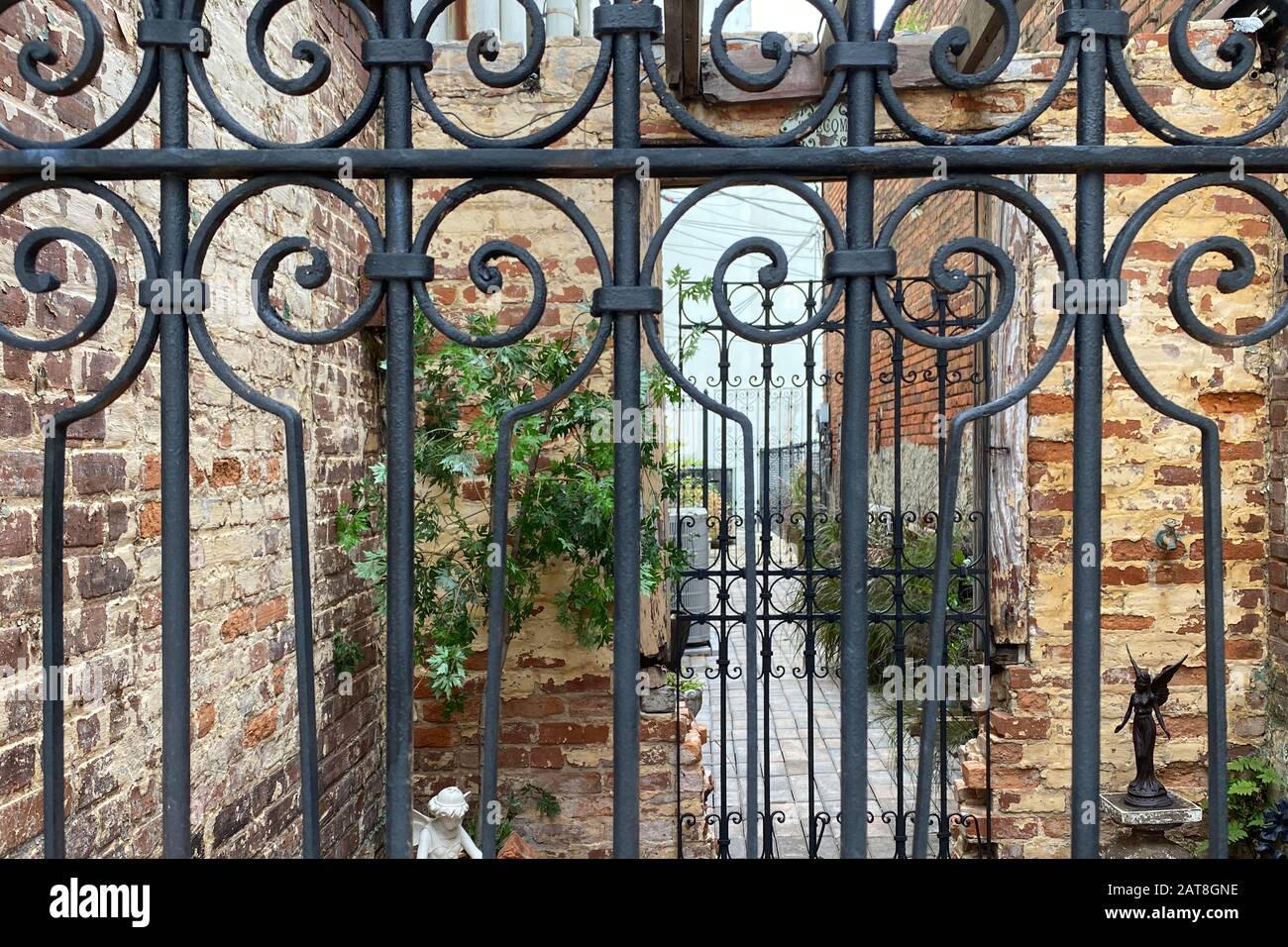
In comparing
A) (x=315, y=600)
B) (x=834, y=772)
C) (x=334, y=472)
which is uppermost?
(x=334, y=472)

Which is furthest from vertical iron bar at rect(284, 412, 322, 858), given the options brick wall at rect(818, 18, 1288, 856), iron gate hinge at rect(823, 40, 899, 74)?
brick wall at rect(818, 18, 1288, 856)

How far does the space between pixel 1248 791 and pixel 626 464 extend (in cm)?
389

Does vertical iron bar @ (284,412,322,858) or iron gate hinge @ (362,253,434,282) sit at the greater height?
iron gate hinge @ (362,253,434,282)

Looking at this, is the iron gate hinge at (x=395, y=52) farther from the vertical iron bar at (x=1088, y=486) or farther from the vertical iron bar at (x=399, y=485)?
the vertical iron bar at (x=1088, y=486)

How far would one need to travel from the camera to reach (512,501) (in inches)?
141

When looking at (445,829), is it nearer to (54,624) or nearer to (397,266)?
(54,624)

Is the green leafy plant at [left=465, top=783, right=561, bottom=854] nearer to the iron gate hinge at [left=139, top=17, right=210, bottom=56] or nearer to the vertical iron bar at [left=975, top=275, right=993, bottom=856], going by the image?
the vertical iron bar at [left=975, top=275, right=993, bottom=856]

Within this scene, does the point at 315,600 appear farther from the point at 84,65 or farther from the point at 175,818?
the point at 84,65

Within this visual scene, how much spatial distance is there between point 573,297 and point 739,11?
594 cm

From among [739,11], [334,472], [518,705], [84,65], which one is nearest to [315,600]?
[334,472]

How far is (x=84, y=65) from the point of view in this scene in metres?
0.86

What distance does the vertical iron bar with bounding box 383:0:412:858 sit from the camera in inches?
35.3

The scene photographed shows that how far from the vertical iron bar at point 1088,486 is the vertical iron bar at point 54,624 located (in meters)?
1.07
